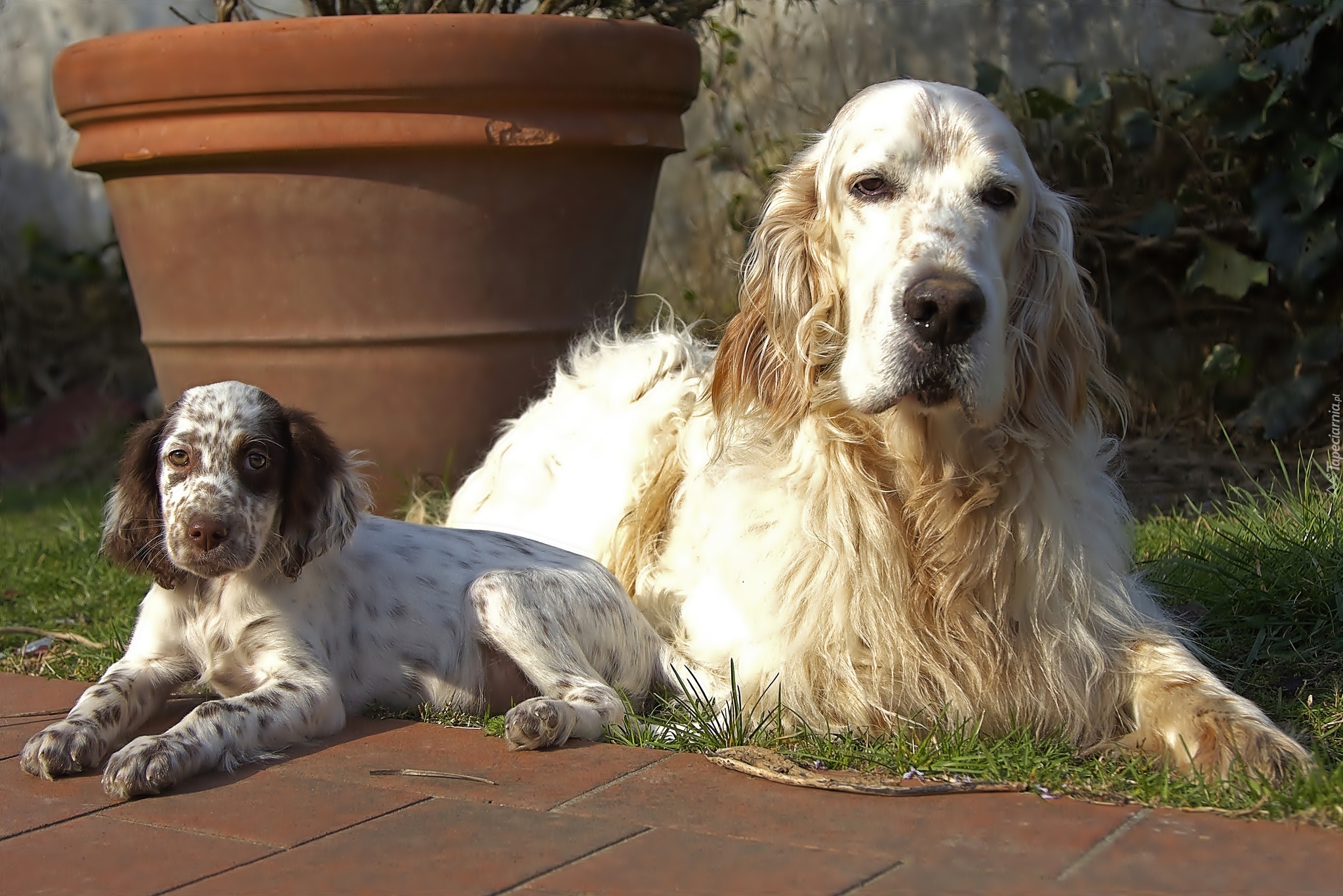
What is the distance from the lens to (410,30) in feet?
15.7

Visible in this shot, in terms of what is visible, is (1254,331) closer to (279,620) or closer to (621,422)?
(621,422)

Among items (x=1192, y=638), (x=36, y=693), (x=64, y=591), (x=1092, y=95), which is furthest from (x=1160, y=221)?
(x=36, y=693)

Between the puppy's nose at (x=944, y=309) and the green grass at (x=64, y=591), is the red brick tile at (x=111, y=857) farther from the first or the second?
the puppy's nose at (x=944, y=309)

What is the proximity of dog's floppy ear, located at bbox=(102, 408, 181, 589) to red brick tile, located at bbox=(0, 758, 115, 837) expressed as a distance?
1.73 ft

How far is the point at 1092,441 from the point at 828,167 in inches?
33.0

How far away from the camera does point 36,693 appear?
11.5 ft

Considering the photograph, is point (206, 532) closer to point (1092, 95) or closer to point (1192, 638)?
point (1192, 638)

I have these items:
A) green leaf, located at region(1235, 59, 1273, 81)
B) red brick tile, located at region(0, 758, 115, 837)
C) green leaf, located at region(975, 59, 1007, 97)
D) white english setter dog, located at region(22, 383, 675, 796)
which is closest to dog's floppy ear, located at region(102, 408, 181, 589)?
white english setter dog, located at region(22, 383, 675, 796)

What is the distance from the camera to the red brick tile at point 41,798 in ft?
8.47

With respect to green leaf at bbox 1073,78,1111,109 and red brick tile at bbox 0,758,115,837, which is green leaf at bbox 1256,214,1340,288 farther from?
red brick tile at bbox 0,758,115,837

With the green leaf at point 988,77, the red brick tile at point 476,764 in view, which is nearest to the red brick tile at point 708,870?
the red brick tile at point 476,764

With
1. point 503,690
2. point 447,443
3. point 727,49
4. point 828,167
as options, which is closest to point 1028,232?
point 828,167

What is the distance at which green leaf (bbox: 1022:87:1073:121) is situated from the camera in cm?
638

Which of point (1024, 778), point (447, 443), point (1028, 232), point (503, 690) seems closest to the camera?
point (1024, 778)
